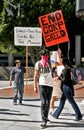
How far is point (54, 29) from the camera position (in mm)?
13977

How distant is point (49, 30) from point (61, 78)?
2.98 metres

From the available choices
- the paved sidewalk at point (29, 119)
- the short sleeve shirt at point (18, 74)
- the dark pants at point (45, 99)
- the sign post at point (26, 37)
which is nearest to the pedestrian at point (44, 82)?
the dark pants at point (45, 99)

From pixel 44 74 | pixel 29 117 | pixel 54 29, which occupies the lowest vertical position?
pixel 29 117

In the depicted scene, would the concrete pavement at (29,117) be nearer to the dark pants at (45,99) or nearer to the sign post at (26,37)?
the dark pants at (45,99)

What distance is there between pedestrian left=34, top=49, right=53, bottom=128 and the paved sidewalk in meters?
0.43

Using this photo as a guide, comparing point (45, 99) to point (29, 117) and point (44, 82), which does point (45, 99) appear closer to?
point (44, 82)

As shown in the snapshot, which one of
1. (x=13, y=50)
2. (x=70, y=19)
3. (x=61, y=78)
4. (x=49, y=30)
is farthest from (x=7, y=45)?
(x=61, y=78)

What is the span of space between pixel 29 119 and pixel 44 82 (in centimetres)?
147

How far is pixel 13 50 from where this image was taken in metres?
28.2

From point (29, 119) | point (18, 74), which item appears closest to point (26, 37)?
point (18, 74)

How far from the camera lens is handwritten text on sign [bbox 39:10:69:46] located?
45.4ft

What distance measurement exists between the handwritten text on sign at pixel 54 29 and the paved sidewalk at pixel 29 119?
80.5 inches

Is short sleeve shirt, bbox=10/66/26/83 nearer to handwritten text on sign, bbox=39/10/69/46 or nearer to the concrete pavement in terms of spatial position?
the concrete pavement

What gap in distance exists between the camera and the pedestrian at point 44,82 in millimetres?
10602
